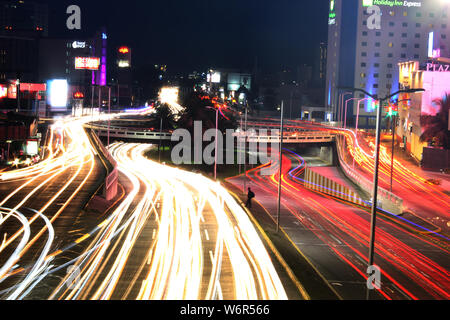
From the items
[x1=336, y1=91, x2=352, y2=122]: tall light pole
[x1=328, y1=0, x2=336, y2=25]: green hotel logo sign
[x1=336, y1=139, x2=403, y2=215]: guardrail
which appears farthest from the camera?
[x1=328, y1=0, x2=336, y2=25]: green hotel logo sign

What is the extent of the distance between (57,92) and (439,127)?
7951cm

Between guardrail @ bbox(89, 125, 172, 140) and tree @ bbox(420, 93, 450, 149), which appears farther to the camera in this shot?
guardrail @ bbox(89, 125, 172, 140)

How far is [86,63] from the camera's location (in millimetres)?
147250

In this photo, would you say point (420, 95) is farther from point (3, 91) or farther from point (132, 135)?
point (3, 91)

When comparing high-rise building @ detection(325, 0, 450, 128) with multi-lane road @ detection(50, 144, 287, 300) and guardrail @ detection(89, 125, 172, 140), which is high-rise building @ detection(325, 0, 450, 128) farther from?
multi-lane road @ detection(50, 144, 287, 300)

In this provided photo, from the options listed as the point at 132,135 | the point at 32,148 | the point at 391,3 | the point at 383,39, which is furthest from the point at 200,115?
the point at 391,3

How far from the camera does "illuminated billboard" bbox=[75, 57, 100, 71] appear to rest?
482 ft

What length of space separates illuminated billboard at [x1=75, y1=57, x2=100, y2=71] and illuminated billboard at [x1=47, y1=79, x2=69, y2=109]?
105 ft

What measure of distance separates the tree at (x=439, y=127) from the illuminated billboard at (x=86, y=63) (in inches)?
4050

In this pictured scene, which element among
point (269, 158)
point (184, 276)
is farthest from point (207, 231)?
point (269, 158)

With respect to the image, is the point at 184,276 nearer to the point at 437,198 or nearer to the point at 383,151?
the point at 437,198

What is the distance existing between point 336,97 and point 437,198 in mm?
76529

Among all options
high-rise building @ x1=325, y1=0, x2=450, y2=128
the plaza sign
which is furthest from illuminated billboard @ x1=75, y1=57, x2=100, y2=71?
the plaza sign

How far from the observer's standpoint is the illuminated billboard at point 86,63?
14688 cm
